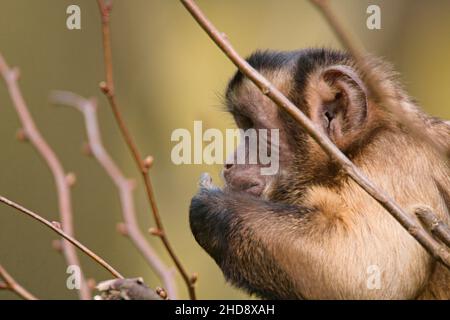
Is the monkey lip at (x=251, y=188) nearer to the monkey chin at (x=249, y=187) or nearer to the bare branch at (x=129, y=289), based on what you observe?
the monkey chin at (x=249, y=187)

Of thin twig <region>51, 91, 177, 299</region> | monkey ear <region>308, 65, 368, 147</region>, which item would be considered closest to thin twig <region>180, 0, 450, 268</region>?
monkey ear <region>308, 65, 368, 147</region>

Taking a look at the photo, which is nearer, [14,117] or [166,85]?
[14,117]

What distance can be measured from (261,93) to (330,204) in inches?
43.0

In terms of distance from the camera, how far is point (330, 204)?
4668mm

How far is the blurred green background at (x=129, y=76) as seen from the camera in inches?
375

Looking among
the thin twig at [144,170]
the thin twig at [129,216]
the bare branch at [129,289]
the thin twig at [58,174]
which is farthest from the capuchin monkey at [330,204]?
the bare branch at [129,289]

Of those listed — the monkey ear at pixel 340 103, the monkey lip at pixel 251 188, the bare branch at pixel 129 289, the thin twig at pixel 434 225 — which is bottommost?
the bare branch at pixel 129 289

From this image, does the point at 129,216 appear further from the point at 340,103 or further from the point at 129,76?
the point at 129,76

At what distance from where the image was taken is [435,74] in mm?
10945

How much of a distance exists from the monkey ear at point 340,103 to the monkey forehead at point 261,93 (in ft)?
0.99

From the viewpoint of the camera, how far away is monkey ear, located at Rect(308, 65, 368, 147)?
489cm
